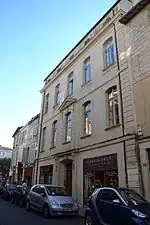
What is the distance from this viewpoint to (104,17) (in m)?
15.8

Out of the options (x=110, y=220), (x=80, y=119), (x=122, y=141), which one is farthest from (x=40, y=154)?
(x=110, y=220)

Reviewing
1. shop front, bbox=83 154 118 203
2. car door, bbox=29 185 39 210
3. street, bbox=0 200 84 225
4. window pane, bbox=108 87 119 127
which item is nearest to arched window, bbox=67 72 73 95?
window pane, bbox=108 87 119 127

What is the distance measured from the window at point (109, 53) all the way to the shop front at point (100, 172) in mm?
6059

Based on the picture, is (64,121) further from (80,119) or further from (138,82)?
(138,82)

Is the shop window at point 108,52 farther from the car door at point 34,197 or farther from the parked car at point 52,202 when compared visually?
the car door at point 34,197

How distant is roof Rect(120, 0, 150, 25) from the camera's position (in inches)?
503

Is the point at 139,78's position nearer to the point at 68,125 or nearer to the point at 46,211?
the point at 46,211

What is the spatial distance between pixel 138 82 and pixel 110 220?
24.0ft

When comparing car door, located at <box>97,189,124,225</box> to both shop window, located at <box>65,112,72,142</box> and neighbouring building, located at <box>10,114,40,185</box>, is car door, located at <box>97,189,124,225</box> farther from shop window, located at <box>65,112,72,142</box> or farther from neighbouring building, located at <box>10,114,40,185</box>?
neighbouring building, located at <box>10,114,40,185</box>

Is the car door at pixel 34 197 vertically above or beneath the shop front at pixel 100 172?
beneath

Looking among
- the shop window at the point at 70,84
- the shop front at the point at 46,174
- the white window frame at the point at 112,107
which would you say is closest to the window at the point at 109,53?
the white window frame at the point at 112,107

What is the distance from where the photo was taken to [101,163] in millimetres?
13164

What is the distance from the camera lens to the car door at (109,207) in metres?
6.62

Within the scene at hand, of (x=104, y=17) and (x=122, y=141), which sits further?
(x=104, y=17)
